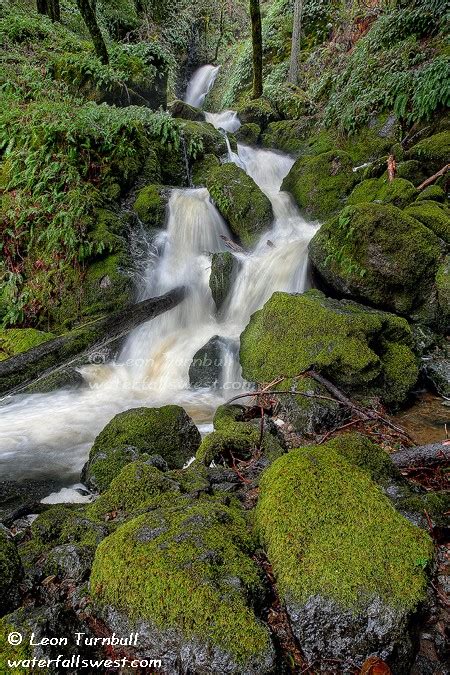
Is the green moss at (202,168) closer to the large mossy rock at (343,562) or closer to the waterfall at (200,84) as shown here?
the large mossy rock at (343,562)

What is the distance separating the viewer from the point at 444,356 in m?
6.32

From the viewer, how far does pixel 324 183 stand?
35.9 ft

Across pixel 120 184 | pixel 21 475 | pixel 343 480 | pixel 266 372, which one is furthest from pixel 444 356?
pixel 120 184

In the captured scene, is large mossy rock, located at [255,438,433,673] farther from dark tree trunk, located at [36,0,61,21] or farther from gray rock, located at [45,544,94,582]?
dark tree trunk, located at [36,0,61,21]

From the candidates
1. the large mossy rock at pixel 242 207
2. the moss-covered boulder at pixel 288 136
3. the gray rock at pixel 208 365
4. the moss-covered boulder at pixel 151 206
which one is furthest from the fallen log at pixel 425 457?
the moss-covered boulder at pixel 288 136

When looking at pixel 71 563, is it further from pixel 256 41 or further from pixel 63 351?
pixel 256 41

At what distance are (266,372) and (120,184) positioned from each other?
610cm

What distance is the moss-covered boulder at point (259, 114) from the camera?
16.0 meters

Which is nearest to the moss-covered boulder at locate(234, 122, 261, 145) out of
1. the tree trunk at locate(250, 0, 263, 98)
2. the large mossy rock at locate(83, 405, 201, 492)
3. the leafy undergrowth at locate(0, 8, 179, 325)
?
the tree trunk at locate(250, 0, 263, 98)

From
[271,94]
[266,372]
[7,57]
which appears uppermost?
[271,94]

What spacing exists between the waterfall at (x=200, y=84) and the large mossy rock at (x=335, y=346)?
72.2 ft

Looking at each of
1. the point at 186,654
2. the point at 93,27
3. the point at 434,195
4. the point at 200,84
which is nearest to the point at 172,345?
the point at 434,195

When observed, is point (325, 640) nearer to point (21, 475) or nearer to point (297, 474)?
point (297, 474)

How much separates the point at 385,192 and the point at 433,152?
1.37 m
